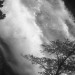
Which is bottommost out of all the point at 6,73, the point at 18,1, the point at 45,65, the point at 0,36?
the point at 45,65

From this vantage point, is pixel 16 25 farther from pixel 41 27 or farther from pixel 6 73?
pixel 6 73

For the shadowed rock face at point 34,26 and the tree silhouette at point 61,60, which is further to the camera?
the shadowed rock face at point 34,26

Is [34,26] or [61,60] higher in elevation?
[34,26]

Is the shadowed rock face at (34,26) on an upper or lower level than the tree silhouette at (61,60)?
→ upper

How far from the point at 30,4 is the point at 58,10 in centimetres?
1025

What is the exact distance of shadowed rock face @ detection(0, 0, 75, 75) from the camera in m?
40.6

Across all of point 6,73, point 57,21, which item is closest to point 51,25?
point 57,21

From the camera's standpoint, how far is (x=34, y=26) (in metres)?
45.4

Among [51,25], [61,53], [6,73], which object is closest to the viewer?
[61,53]

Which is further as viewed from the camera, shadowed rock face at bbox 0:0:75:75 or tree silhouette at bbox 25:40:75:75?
shadowed rock face at bbox 0:0:75:75

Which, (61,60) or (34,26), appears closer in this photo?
(61,60)

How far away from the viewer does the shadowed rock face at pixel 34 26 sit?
40.6 m

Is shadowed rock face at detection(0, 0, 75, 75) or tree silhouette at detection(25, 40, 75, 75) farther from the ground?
shadowed rock face at detection(0, 0, 75, 75)

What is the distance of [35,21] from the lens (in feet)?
147
